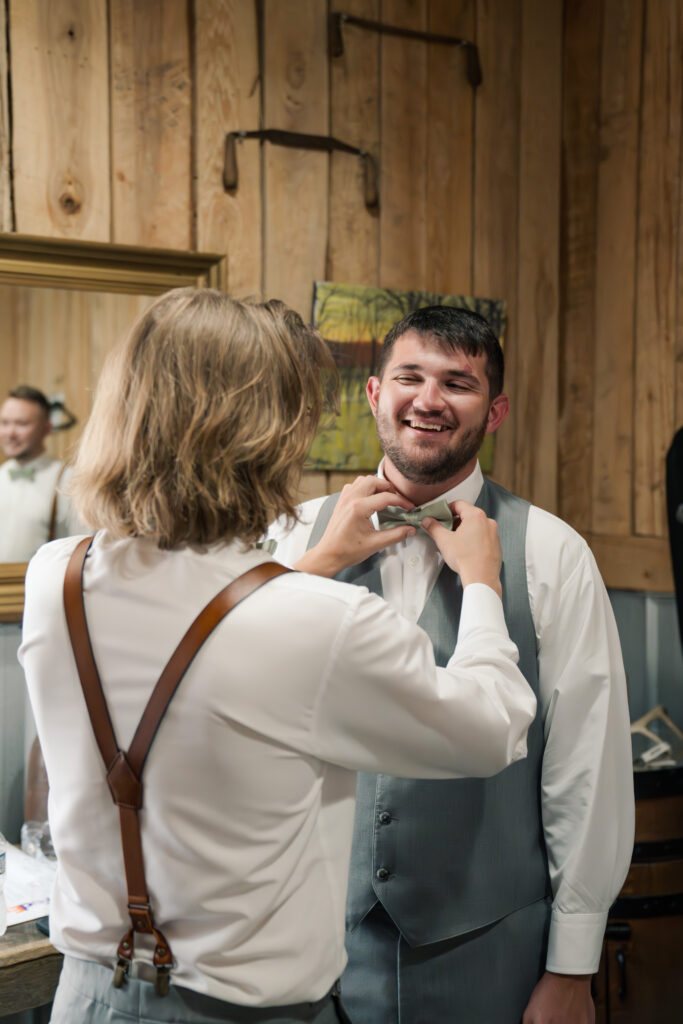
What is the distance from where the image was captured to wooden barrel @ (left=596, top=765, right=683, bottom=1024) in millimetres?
2295

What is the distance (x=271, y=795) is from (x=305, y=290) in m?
2.07

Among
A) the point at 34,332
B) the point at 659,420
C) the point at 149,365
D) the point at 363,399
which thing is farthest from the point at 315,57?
the point at 149,365

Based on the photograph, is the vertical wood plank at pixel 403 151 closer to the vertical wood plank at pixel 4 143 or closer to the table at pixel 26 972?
the vertical wood plank at pixel 4 143

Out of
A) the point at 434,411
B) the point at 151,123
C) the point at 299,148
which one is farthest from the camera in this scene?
the point at 299,148

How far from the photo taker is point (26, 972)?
1732 mm

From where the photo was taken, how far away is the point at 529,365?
10.3ft

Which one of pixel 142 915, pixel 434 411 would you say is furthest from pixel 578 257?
pixel 142 915

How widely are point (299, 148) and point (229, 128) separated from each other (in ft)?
0.74

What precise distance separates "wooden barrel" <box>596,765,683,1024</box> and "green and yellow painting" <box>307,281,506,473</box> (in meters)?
1.25

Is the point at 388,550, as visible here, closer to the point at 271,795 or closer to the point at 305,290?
the point at 271,795

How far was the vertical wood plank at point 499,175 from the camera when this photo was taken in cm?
304

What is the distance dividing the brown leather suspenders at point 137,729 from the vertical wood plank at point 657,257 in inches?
88.2

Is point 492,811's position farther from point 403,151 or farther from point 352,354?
point 403,151

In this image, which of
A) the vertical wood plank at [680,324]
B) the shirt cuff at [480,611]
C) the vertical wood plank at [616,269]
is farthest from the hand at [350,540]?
the vertical wood plank at [616,269]
